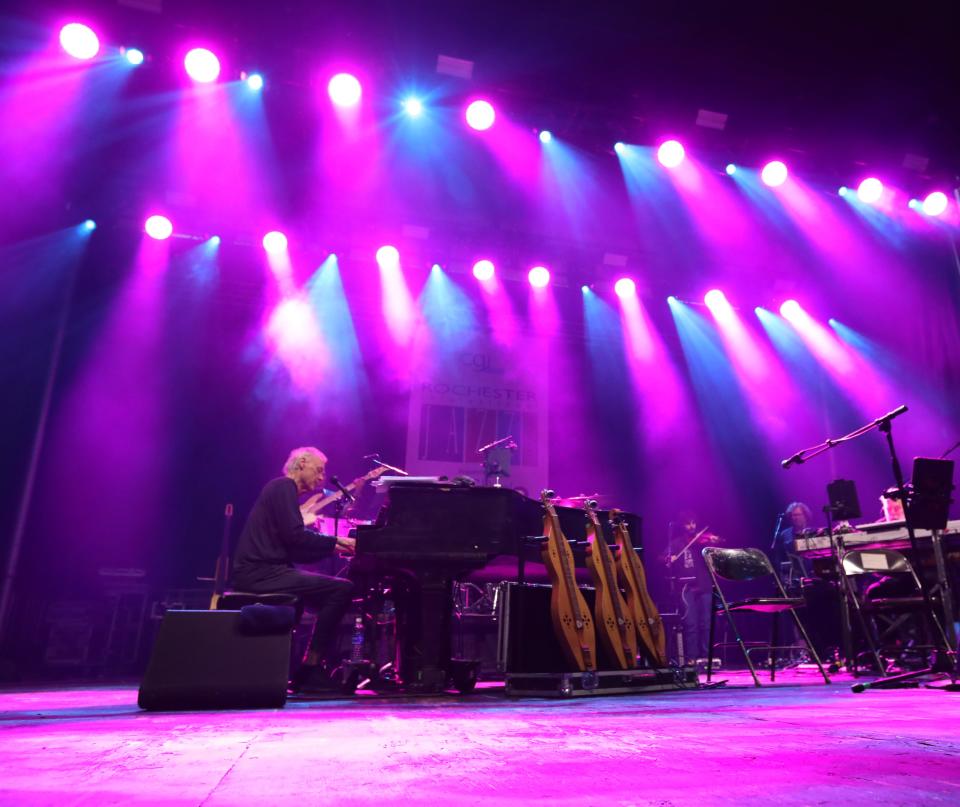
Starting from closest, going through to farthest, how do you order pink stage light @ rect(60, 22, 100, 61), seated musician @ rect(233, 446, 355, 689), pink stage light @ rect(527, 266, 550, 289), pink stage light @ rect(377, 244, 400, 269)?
seated musician @ rect(233, 446, 355, 689)
pink stage light @ rect(60, 22, 100, 61)
pink stage light @ rect(377, 244, 400, 269)
pink stage light @ rect(527, 266, 550, 289)

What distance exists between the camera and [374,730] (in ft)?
6.63

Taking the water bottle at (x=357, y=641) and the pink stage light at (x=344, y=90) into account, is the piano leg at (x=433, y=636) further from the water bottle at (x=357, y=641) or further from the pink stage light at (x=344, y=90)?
the pink stage light at (x=344, y=90)

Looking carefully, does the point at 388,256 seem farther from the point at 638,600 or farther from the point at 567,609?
the point at 567,609

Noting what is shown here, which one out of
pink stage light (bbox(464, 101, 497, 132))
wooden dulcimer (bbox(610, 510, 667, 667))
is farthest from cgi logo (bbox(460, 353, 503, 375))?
wooden dulcimer (bbox(610, 510, 667, 667))

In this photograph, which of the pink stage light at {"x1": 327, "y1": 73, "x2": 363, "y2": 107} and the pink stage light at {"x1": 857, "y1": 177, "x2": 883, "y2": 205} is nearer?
the pink stage light at {"x1": 327, "y1": 73, "x2": 363, "y2": 107}

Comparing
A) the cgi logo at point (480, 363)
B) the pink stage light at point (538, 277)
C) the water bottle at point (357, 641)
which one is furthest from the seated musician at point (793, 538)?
the water bottle at point (357, 641)

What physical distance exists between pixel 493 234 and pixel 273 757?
7.05 meters

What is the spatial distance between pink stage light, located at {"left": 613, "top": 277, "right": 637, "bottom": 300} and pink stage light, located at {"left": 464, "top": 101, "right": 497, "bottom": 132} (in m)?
3.30

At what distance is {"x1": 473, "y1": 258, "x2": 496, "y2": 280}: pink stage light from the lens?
852 centimetres

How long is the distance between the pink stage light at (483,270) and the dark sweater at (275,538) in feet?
17.7

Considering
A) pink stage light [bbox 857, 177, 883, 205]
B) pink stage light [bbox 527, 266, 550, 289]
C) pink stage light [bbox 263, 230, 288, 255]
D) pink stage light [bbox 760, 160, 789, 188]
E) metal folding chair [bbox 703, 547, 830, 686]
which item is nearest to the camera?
metal folding chair [bbox 703, 547, 830, 686]

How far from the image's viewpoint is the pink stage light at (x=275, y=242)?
786 cm

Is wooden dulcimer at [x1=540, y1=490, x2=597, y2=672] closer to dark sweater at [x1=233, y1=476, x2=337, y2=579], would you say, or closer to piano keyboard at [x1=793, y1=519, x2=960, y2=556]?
dark sweater at [x1=233, y1=476, x2=337, y2=579]

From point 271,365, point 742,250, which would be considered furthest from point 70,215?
point 742,250
